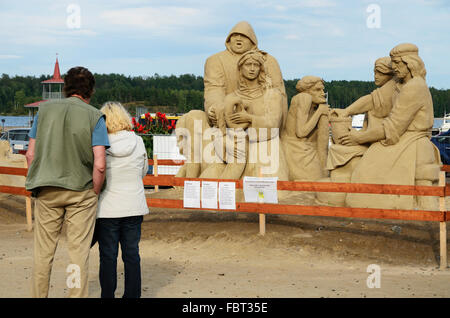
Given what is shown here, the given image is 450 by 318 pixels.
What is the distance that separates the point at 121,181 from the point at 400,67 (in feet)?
16.9

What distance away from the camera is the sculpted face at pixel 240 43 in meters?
10.3

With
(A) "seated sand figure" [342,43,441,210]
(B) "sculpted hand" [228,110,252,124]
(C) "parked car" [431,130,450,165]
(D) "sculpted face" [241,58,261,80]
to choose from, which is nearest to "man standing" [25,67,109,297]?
(B) "sculpted hand" [228,110,252,124]

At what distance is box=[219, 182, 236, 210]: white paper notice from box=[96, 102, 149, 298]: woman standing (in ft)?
10.9

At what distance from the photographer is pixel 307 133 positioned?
10.0 meters

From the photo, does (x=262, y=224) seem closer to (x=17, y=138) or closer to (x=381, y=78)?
(x=381, y=78)

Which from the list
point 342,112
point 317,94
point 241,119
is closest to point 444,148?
point 317,94

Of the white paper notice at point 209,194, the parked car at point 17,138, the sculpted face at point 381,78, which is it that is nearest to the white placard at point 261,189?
the white paper notice at point 209,194

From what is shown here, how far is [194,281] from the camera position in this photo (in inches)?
252

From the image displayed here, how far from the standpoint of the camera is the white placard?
8.28 m

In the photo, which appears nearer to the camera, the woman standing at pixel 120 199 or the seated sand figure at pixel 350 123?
the woman standing at pixel 120 199

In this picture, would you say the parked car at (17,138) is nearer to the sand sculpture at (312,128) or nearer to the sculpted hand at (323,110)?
the sand sculpture at (312,128)

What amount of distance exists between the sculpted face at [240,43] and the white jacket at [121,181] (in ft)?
18.3

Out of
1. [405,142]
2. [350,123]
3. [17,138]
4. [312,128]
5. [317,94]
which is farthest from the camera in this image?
[17,138]

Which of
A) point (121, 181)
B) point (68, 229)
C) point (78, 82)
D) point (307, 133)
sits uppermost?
point (78, 82)
